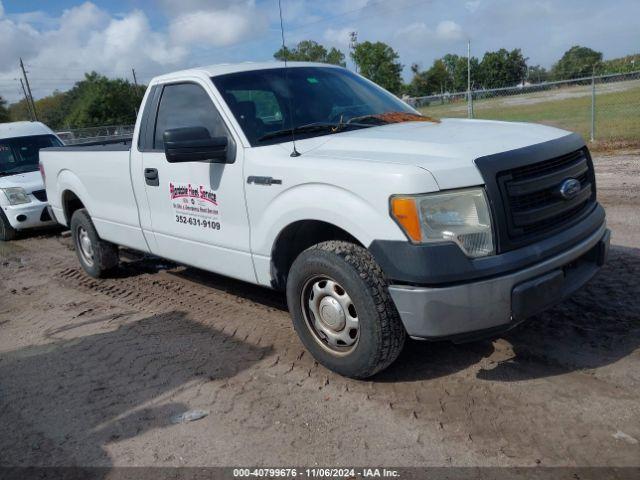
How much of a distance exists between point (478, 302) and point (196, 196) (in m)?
2.45

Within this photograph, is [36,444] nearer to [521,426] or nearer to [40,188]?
[521,426]

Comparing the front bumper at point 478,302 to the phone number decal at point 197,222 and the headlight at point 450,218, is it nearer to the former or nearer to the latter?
the headlight at point 450,218

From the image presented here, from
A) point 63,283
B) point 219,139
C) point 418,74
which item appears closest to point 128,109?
point 418,74

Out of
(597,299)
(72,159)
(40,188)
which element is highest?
(72,159)

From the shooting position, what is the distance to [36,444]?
11.4ft

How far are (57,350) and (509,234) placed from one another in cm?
365

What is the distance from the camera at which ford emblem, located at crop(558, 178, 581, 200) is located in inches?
139

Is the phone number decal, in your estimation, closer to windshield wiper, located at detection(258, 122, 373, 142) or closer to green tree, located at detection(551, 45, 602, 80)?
windshield wiper, located at detection(258, 122, 373, 142)

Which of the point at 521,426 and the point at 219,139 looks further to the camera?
the point at 219,139

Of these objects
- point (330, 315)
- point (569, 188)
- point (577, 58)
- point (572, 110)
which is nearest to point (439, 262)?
point (330, 315)

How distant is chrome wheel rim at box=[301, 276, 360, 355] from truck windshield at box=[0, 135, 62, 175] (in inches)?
328

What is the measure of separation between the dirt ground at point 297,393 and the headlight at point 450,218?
37.8 inches

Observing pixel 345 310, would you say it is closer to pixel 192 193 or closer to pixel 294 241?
pixel 294 241

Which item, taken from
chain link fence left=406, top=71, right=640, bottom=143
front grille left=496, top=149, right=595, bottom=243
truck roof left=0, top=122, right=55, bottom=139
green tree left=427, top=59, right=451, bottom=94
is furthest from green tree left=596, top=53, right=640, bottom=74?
front grille left=496, top=149, right=595, bottom=243
